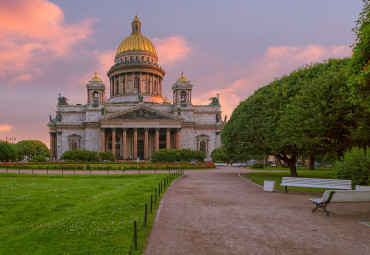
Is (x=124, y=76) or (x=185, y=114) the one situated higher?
(x=124, y=76)

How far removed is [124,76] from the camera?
89.8 metres

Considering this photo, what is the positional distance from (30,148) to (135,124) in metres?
40.2

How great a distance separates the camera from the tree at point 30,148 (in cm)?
8788

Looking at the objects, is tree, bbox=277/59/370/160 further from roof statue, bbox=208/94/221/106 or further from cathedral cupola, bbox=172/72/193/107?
roof statue, bbox=208/94/221/106

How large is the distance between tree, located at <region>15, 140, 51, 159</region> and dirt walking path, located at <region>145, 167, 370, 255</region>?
87211mm

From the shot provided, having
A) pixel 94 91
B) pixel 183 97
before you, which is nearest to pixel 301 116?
pixel 183 97

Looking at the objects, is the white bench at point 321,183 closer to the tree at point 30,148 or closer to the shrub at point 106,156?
the shrub at point 106,156

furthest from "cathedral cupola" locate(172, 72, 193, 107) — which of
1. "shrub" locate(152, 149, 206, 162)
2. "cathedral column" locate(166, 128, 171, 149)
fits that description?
"shrub" locate(152, 149, 206, 162)

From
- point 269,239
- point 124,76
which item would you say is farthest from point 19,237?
point 124,76

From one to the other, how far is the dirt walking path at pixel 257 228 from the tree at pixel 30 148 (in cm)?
8721

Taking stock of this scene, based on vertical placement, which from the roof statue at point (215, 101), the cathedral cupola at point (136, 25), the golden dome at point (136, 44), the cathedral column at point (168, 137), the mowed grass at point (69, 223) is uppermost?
the cathedral cupola at point (136, 25)

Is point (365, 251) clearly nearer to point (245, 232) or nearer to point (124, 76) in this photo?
point (245, 232)

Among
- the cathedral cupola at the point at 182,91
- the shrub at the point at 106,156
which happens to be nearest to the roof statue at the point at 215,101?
the cathedral cupola at the point at 182,91

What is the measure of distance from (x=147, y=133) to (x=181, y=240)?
62785mm
